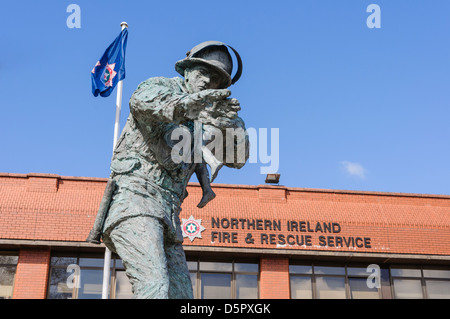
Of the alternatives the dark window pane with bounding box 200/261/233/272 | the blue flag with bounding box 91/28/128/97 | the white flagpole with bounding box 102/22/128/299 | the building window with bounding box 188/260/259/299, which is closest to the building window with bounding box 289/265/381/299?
the building window with bounding box 188/260/259/299

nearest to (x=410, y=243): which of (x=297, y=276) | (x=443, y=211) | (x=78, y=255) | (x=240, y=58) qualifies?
(x=443, y=211)

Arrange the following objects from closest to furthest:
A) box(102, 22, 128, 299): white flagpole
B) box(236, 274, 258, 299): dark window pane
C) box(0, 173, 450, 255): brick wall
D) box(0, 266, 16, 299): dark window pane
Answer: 1. box(102, 22, 128, 299): white flagpole
2. box(0, 266, 16, 299): dark window pane
3. box(0, 173, 450, 255): brick wall
4. box(236, 274, 258, 299): dark window pane

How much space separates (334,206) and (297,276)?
9.49 ft

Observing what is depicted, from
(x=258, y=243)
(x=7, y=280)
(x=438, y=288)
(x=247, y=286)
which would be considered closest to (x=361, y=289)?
(x=438, y=288)

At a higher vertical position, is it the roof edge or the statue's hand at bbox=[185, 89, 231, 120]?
the roof edge

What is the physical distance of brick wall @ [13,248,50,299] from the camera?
1917 centimetres

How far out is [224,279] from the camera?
67.9 ft

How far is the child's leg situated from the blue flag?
42.2ft

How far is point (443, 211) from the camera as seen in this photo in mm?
22188

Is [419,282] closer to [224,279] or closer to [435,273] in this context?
[435,273]

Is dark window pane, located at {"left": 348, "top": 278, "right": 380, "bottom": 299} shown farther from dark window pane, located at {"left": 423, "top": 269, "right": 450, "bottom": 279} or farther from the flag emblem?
the flag emblem

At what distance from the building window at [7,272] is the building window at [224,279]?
19.3 ft

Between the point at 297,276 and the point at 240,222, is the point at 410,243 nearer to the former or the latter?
the point at 297,276

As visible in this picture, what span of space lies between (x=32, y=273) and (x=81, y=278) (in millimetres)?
1607
